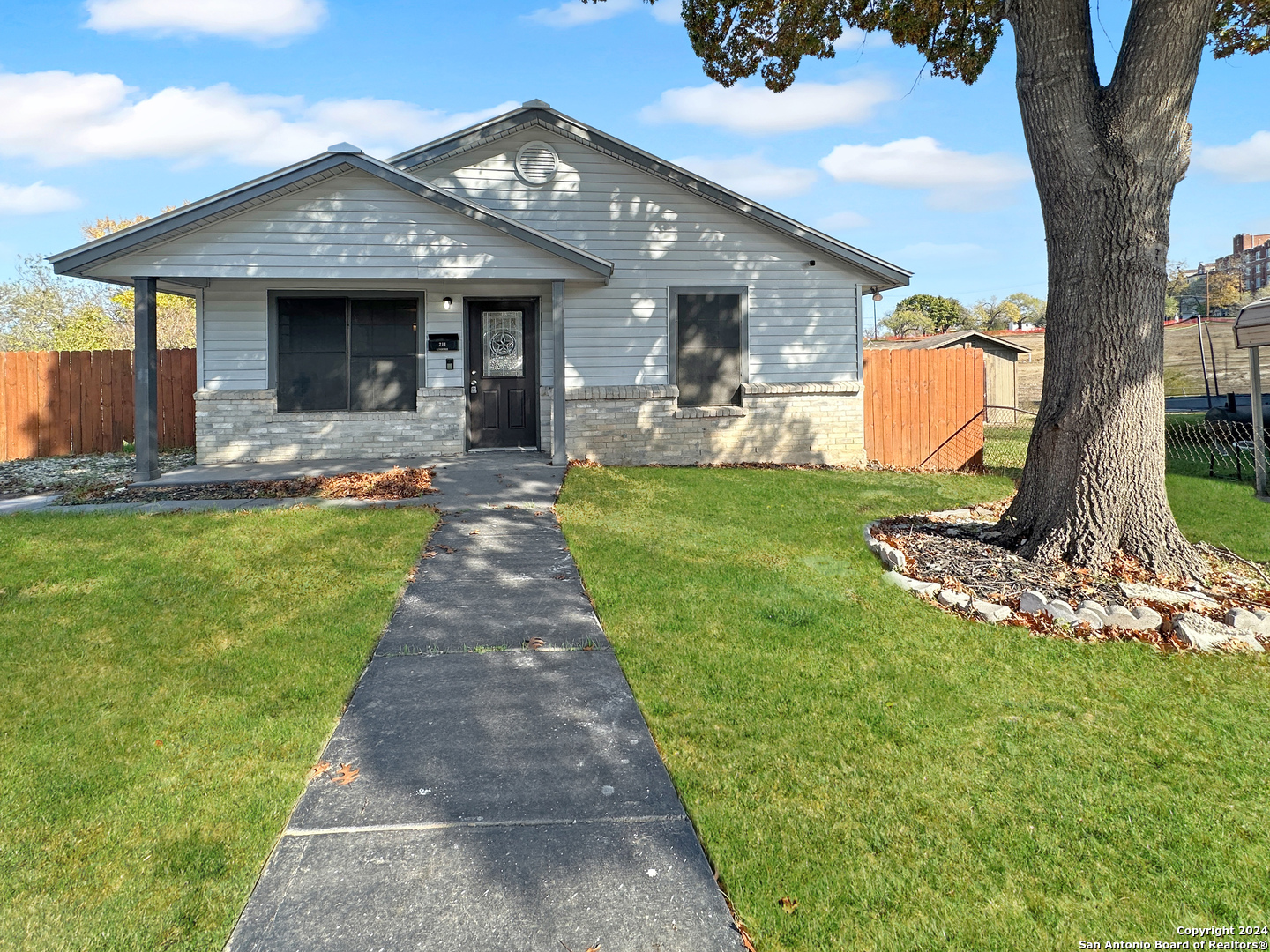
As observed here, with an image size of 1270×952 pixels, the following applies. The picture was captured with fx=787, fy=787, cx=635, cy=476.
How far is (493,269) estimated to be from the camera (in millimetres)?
10367

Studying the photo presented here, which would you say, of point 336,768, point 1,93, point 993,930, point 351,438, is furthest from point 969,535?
point 1,93

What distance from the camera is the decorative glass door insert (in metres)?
12.1

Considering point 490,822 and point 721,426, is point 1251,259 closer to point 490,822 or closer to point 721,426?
point 721,426

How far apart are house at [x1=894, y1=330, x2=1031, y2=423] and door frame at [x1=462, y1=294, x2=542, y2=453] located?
22.3 meters

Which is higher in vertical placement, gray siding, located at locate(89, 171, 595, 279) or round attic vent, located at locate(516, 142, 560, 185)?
round attic vent, located at locate(516, 142, 560, 185)

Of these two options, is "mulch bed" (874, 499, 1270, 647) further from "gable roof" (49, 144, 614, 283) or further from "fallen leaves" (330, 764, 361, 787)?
"gable roof" (49, 144, 614, 283)

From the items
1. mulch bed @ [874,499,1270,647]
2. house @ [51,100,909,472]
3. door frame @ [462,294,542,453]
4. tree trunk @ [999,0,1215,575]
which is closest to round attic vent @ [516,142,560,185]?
house @ [51,100,909,472]

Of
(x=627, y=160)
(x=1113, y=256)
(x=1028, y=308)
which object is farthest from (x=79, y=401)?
(x=1028, y=308)

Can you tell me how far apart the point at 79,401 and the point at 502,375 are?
817cm

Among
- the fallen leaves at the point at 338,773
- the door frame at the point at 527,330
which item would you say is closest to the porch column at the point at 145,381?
the door frame at the point at 527,330

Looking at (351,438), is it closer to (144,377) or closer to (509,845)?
(144,377)

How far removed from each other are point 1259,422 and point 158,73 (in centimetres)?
1967

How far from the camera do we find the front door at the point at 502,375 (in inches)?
477

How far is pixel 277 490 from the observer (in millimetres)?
9008
